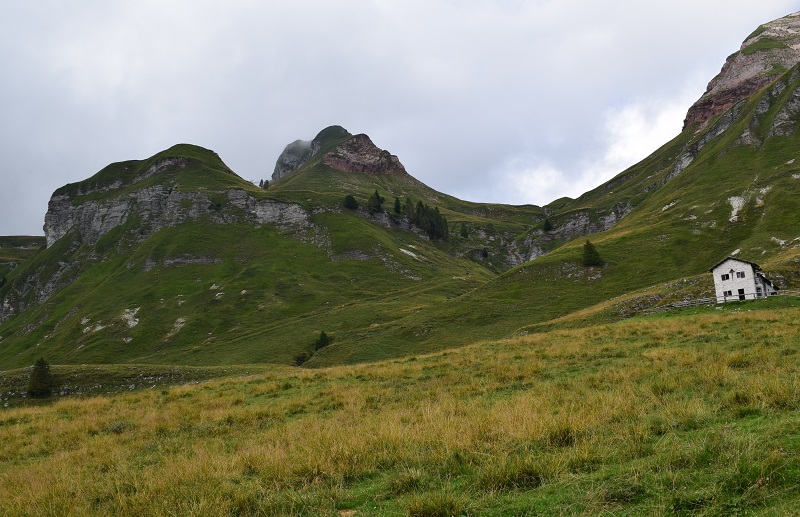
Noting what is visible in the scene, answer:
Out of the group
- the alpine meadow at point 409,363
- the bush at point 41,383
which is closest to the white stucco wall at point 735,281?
the alpine meadow at point 409,363

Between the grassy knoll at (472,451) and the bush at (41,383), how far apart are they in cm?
3578

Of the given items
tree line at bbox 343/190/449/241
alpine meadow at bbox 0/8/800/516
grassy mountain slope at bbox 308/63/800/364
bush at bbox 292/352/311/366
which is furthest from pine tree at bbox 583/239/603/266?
tree line at bbox 343/190/449/241

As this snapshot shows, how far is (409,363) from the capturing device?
1149 inches

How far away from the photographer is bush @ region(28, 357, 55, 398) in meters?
46.0

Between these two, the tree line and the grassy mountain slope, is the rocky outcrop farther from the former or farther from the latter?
the grassy mountain slope

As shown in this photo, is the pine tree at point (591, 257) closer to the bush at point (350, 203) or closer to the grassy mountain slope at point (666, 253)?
the grassy mountain slope at point (666, 253)

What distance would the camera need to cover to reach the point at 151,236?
150m

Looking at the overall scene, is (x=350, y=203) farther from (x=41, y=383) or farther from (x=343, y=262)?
(x=41, y=383)

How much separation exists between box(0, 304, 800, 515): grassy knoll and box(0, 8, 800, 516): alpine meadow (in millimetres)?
62

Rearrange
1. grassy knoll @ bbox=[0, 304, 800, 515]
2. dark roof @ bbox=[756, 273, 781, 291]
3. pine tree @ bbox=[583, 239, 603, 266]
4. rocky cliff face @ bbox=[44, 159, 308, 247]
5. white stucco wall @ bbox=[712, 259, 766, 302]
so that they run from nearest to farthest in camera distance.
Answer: grassy knoll @ bbox=[0, 304, 800, 515] < white stucco wall @ bbox=[712, 259, 766, 302] < dark roof @ bbox=[756, 273, 781, 291] < pine tree @ bbox=[583, 239, 603, 266] < rocky cliff face @ bbox=[44, 159, 308, 247]

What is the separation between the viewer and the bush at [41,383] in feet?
151

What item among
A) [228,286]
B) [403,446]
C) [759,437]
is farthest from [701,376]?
[228,286]

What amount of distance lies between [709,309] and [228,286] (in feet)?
357

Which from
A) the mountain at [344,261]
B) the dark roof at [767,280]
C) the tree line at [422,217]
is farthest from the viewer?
the tree line at [422,217]
